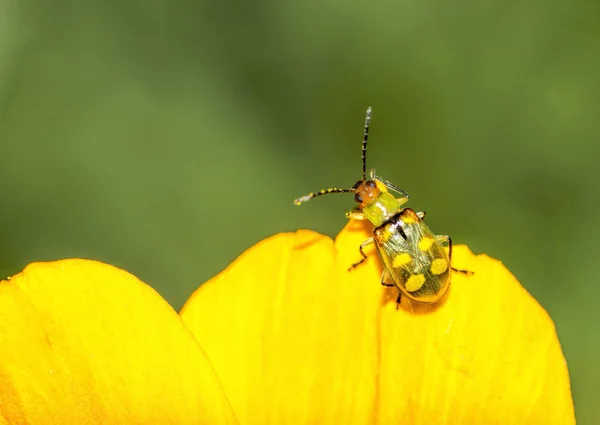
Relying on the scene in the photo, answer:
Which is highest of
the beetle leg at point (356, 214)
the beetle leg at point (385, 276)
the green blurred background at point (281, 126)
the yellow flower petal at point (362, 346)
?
the green blurred background at point (281, 126)

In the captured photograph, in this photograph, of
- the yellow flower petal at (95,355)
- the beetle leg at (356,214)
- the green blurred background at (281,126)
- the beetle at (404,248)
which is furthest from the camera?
the green blurred background at (281,126)

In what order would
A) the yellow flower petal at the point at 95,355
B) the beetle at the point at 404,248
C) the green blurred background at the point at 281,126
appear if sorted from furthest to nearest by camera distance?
the green blurred background at the point at 281,126 < the beetle at the point at 404,248 < the yellow flower petal at the point at 95,355

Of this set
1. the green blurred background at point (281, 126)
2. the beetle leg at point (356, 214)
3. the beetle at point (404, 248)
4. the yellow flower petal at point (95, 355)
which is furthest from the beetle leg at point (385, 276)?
the green blurred background at point (281, 126)

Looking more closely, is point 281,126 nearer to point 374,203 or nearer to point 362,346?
point 374,203

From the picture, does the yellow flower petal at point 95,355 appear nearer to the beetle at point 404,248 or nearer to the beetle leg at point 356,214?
the beetle at point 404,248

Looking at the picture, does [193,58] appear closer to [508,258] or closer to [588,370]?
[508,258]

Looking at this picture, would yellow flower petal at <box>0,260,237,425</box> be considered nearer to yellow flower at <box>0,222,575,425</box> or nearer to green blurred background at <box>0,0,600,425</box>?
yellow flower at <box>0,222,575,425</box>

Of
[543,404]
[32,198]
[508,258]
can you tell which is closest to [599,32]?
[508,258]
